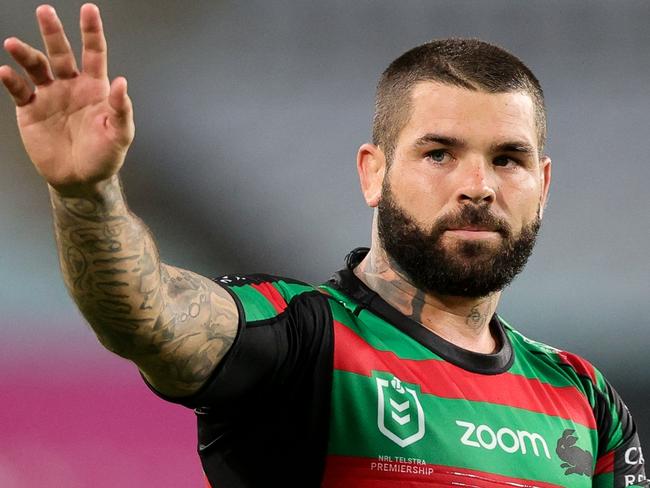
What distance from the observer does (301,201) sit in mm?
5246

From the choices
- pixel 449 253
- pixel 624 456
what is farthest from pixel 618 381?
pixel 449 253

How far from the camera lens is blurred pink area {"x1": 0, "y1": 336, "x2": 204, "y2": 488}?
170 inches

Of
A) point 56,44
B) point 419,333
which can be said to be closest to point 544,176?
point 419,333

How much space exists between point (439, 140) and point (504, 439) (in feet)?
1.89

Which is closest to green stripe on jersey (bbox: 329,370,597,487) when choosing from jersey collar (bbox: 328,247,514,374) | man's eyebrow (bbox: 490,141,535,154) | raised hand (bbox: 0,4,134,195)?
jersey collar (bbox: 328,247,514,374)

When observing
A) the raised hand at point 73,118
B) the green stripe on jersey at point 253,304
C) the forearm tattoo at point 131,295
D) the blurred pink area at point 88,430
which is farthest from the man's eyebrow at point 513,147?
the blurred pink area at point 88,430

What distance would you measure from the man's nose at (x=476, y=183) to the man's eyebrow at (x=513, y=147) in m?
0.04

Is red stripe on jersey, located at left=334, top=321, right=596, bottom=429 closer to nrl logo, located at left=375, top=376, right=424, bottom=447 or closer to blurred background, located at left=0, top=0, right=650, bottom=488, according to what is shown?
nrl logo, located at left=375, top=376, right=424, bottom=447

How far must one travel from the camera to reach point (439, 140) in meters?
2.16

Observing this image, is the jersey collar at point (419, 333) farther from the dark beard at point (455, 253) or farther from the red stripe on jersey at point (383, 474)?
the red stripe on jersey at point (383, 474)

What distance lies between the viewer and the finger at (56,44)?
4.78ft

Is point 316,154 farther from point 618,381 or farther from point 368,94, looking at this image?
point 618,381

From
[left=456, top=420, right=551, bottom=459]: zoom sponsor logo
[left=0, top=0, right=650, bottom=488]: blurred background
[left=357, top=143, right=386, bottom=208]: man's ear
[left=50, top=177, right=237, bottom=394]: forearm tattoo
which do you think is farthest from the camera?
[left=0, top=0, right=650, bottom=488]: blurred background

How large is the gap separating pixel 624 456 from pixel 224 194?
3019 mm
